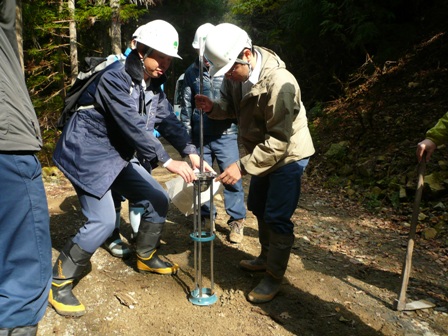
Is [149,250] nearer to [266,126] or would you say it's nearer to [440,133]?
[266,126]

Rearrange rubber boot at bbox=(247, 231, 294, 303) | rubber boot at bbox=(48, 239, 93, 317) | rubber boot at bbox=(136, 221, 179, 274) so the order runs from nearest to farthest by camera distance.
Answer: rubber boot at bbox=(48, 239, 93, 317)
rubber boot at bbox=(247, 231, 294, 303)
rubber boot at bbox=(136, 221, 179, 274)

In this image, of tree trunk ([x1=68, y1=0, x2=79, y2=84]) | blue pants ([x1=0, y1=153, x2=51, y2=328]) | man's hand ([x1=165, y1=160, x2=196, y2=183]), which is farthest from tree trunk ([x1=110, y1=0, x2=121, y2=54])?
blue pants ([x1=0, y1=153, x2=51, y2=328])

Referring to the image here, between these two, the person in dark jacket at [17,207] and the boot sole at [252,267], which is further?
the boot sole at [252,267]

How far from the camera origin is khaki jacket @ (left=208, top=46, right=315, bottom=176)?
2973 mm

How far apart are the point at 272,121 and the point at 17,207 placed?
1831mm

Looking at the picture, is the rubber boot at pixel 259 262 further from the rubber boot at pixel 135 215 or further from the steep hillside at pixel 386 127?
the steep hillside at pixel 386 127

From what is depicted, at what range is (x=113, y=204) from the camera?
3.33m

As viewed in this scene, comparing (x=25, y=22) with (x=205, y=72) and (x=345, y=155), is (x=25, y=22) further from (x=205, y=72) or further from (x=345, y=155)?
(x=345, y=155)

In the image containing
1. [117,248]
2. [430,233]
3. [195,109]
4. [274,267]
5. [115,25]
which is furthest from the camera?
[115,25]

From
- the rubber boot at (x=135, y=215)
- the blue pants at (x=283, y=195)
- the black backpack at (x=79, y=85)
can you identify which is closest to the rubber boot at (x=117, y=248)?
the rubber boot at (x=135, y=215)

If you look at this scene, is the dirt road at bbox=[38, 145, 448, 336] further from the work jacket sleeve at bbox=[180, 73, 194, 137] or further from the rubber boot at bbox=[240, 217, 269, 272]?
the work jacket sleeve at bbox=[180, 73, 194, 137]

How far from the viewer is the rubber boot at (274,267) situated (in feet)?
11.0

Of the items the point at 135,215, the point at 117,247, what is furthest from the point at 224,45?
the point at 117,247

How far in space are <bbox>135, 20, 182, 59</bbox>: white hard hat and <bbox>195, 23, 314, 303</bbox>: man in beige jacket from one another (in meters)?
0.37
